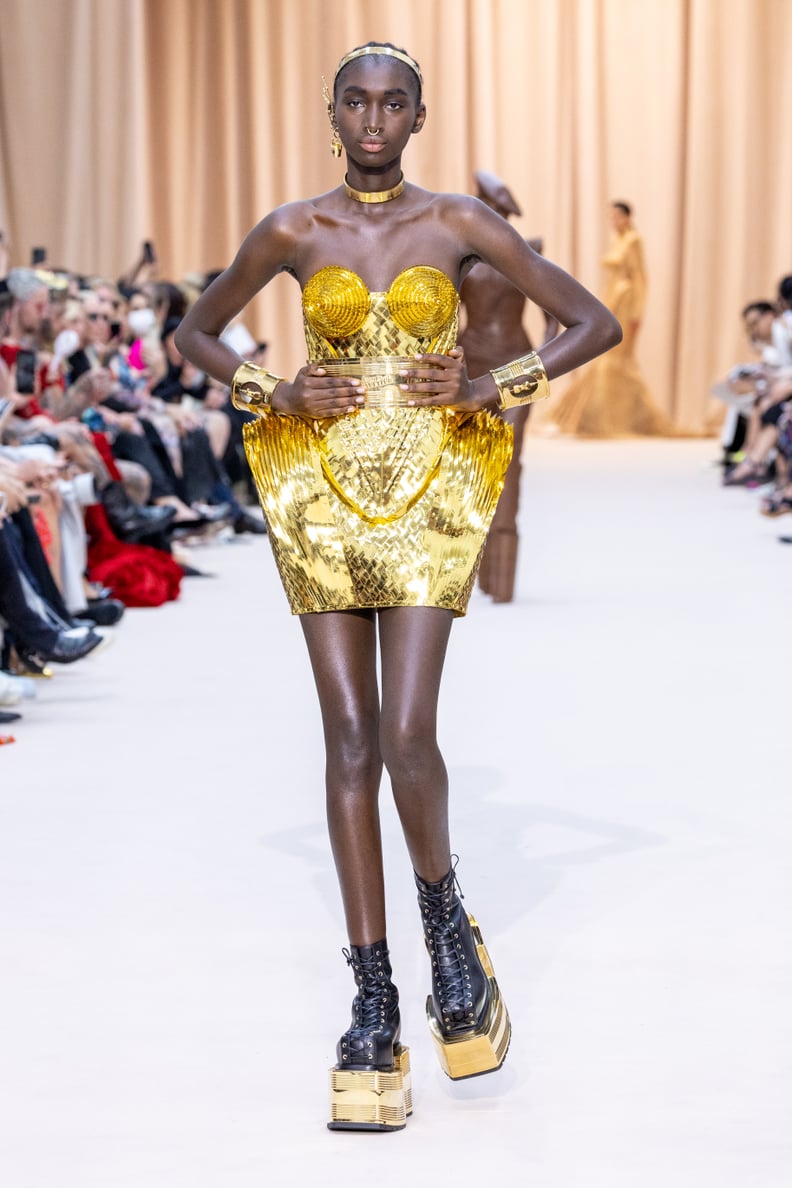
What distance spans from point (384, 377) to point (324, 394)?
0.10 metres

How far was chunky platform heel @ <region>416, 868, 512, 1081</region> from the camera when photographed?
8.50 ft

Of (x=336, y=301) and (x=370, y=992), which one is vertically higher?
(x=336, y=301)

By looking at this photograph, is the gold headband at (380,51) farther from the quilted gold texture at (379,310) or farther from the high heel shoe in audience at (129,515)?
the high heel shoe in audience at (129,515)

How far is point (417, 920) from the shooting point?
11.3 feet

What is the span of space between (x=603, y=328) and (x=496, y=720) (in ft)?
8.41

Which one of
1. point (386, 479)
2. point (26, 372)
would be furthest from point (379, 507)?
point (26, 372)

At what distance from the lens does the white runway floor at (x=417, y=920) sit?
8.18 ft

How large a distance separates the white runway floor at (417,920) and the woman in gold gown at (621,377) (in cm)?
1204

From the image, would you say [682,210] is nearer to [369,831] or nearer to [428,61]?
[428,61]

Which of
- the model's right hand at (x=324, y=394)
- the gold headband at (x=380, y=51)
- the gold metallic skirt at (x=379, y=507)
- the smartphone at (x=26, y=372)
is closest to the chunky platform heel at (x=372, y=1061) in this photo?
the gold metallic skirt at (x=379, y=507)

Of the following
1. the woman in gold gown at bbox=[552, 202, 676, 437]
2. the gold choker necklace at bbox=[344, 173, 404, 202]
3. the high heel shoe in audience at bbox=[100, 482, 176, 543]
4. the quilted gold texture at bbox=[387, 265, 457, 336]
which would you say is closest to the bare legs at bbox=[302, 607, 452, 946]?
the quilted gold texture at bbox=[387, 265, 457, 336]

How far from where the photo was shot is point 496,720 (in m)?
5.29

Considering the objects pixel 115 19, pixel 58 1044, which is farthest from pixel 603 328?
pixel 115 19

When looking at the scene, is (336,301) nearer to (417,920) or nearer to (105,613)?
(417,920)
